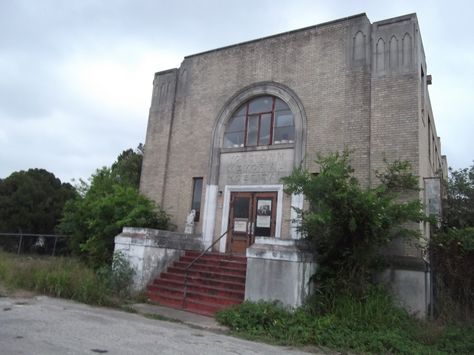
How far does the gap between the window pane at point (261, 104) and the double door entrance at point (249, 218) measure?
10.3 feet

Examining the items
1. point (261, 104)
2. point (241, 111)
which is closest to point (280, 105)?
point (261, 104)

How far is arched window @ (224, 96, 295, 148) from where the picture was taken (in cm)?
1362

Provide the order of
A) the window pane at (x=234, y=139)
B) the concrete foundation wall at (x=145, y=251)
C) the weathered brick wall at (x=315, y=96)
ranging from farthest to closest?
1. the window pane at (x=234, y=139)
2. the weathered brick wall at (x=315, y=96)
3. the concrete foundation wall at (x=145, y=251)

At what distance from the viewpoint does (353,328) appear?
7.88 metres

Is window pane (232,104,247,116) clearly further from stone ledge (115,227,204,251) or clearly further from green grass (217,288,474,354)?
green grass (217,288,474,354)

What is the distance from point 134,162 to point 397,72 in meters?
17.2

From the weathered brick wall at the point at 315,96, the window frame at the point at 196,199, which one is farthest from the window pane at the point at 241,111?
the window frame at the point at 196,199

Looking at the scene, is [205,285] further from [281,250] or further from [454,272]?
[454,272]

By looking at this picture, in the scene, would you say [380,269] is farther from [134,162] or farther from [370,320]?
[134,162]

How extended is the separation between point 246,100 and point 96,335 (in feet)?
33.1

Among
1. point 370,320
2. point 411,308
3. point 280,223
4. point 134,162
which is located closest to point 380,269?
point 411,308

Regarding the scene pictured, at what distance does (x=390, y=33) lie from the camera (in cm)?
1199

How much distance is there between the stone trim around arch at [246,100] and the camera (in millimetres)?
12898

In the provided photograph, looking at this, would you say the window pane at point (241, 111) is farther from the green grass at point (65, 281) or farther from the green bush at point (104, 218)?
the green grass at point (65, 281)
